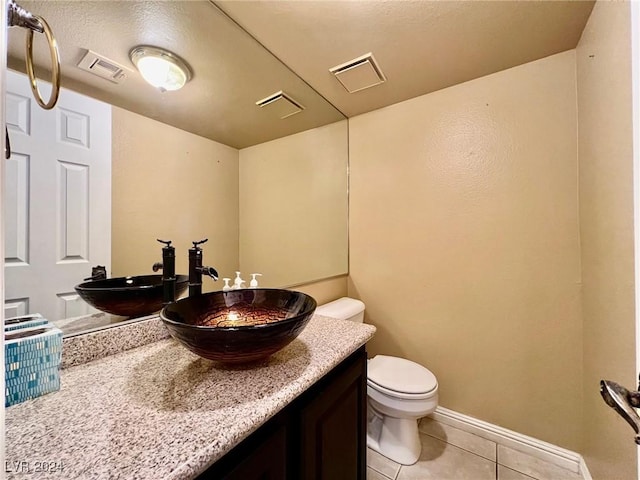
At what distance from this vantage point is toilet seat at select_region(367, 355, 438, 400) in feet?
4.20

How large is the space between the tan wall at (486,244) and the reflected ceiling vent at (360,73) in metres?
0.32

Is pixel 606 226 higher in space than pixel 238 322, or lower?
higher

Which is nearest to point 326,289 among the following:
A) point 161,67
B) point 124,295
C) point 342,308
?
point 342,308

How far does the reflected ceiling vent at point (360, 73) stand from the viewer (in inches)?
54.7

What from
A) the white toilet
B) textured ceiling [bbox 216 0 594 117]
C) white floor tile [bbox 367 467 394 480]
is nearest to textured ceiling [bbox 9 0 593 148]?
textured ceiling [bbox 216 0 594 117]

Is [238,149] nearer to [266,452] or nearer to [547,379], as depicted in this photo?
[266,452]

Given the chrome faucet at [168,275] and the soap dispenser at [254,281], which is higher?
the chrome faucet at [168,275]

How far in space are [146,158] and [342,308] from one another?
1.33 m

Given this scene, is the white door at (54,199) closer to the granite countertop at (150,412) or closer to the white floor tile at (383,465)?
the granite countertop at (150,412)

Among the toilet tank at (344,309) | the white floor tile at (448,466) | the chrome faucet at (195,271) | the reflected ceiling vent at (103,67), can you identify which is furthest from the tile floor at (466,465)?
the reflected ceiling vent at (103,67)

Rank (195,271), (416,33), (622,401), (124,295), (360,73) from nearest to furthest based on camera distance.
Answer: (622,401)
(124,295)
(195,271)
(416,33)
(360,73)

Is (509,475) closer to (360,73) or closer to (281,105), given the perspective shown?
(360,73)

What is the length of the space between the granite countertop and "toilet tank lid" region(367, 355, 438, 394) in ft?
2.41

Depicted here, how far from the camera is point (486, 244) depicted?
1475 millimetres
